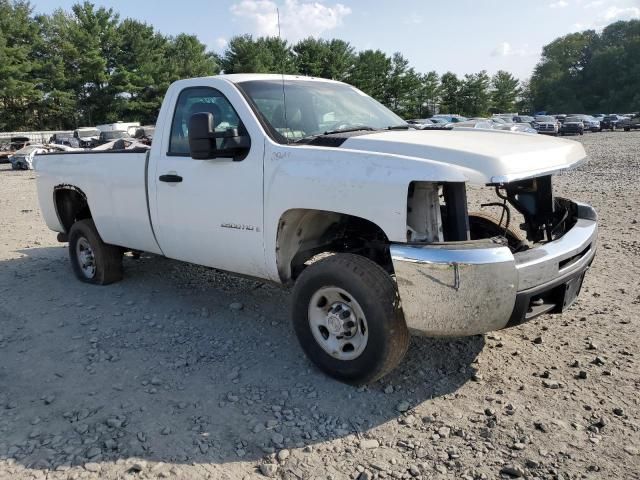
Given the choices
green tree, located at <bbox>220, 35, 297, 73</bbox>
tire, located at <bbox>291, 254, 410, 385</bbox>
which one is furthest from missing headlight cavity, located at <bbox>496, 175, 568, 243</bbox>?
green tree, located at <bbox>220, 35, 297, 73</bbox>

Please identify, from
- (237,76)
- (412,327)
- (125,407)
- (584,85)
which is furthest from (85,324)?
(584,85)

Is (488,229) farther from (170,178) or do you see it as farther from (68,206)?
(68,206)

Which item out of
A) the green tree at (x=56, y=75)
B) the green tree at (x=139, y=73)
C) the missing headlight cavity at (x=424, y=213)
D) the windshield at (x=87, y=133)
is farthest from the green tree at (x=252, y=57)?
the missing headlight cavity at (x=424, y=213)

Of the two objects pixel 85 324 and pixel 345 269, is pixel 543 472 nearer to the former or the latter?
pixel 345 269

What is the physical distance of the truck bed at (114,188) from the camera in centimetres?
479

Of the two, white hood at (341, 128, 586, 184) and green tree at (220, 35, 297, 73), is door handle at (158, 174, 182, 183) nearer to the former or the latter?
white hood at (341, 128, 586, 184)

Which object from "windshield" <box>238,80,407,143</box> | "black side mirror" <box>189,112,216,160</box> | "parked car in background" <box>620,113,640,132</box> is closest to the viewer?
"black side mirror" <box>189,112,216,160</box>

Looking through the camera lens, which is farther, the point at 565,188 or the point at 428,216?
the point at 565,188

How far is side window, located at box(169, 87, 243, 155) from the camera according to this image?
4.09 m

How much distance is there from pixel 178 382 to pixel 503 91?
315 feet

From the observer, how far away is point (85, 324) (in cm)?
468

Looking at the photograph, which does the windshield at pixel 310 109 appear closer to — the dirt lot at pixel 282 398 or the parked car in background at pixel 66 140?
the dirt lot at pixel 282 398

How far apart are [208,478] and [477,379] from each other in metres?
1.85

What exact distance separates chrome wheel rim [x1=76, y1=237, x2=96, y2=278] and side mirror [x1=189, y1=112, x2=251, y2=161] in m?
2.80
